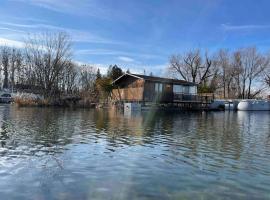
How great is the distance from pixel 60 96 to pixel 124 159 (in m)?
41.1

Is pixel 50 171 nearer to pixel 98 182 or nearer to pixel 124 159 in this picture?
pixel 98 182

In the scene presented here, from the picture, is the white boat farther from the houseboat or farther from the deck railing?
the houseboat

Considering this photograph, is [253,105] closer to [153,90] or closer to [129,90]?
[153,90]

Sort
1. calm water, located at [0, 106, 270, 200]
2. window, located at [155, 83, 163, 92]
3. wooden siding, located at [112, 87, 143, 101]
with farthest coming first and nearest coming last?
window, located at [155, 83, 163, 92]
wooden siding, located at [112, 87, 143, 101]
calm water, located at [0, 106, 270, 200]

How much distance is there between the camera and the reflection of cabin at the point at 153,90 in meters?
38.1

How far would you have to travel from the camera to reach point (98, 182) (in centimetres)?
696

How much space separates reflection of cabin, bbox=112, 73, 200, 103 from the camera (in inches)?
1500

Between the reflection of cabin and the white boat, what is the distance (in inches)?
333

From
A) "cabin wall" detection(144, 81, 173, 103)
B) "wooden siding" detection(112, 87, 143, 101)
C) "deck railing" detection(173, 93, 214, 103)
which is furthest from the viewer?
"deck railing" detection(173, 93, 214, 103)

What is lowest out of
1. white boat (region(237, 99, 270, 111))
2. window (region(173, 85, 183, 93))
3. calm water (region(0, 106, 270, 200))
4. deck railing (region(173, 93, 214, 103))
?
calm water (region(0, 106, 270, 200))

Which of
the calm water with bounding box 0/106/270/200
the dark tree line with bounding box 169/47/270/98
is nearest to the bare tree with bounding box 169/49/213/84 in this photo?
the dark tree line with bounding box 169/47/270/98

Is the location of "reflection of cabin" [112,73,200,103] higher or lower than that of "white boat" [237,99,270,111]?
higher

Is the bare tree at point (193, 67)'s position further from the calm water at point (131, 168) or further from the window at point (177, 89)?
the calm water at point (131, 168)

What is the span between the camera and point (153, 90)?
127ft
